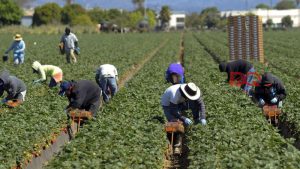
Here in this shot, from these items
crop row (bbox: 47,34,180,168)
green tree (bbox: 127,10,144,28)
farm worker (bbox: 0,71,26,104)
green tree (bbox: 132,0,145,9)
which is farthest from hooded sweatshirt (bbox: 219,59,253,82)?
green tree (bbox: 132,0,145,9)

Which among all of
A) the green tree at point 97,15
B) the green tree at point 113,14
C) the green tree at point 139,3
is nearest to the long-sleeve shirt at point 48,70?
the green tree at point 97,15

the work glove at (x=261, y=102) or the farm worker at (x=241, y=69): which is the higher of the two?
the farm worker at (x=241, y=69)

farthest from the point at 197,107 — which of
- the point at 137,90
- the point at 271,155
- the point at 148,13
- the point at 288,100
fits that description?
the point at 148,13

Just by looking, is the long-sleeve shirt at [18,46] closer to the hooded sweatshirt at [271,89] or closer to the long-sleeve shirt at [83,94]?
the long-sleeve shirt at [83,94]


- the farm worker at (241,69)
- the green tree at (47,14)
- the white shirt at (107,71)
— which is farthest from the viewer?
the green tree at (47,14)

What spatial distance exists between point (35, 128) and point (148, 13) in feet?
544

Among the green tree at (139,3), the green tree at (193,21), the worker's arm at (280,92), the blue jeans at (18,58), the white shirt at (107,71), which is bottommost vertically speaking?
the green tree at (193,21)

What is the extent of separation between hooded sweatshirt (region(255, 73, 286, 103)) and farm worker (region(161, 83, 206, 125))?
210cm

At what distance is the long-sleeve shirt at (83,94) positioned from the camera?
11766mm

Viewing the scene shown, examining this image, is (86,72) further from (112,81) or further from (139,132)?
(139,132)

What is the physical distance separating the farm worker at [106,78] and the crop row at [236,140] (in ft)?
8.42

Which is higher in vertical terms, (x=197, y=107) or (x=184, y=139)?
(x=197, y=107)

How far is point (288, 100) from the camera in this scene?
14062 mm

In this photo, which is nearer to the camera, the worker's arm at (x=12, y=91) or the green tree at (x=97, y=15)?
the worker's arm at (x=12, y=91)
